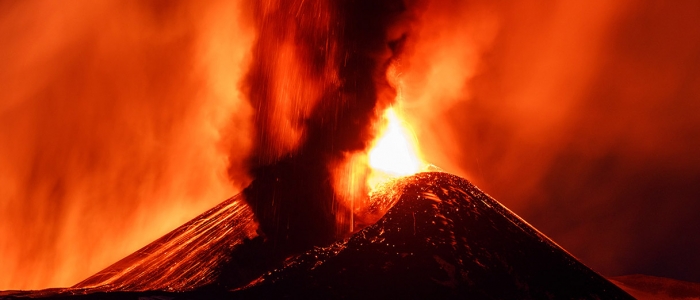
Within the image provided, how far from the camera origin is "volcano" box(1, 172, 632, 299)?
16.4 m

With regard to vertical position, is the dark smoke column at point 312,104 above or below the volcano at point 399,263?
above

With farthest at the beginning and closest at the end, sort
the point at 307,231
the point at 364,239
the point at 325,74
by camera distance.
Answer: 1. the point at 325,74
2. the point at 307,231
3. the point at 364,239

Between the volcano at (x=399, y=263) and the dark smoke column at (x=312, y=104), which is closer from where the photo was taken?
the volcano at (x=399, y=263)

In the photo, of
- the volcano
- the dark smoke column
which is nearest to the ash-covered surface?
the volcano

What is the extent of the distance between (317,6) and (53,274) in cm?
2241

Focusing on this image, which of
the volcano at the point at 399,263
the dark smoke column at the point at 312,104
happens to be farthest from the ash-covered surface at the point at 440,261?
the dark smoke column at the point at 312,104

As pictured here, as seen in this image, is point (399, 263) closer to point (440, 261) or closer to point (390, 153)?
point (440, 261)

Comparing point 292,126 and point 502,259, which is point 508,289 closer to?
point 502,259

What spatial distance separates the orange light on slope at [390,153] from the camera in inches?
974

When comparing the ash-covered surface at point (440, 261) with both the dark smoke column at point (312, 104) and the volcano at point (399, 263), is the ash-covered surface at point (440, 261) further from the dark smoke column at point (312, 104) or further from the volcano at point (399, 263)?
the dark smoke column at point (312, 104)

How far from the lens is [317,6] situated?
2550 cm

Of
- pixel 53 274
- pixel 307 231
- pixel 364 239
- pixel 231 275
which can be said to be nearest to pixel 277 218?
pixel 307 231

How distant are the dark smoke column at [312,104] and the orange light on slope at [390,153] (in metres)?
1.33

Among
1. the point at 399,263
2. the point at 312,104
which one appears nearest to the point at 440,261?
the point at 399,263
